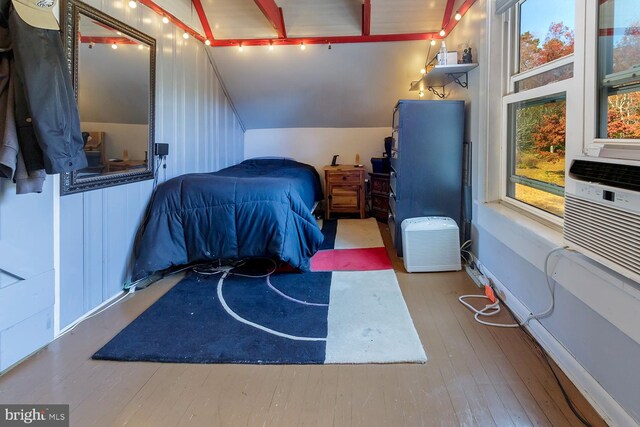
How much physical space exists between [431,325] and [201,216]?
1797 millimetres

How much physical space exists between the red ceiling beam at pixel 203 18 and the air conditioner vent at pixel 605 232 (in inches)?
142

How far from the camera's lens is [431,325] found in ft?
6.64

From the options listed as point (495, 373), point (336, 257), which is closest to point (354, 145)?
point (336, 257)

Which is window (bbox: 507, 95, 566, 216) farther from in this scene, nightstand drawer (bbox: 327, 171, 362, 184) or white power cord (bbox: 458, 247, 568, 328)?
nightstand drawer (bbox: 327, 171, 362, 184)

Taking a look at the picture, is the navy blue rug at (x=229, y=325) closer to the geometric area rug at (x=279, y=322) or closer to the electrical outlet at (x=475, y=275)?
the geometric area rug at (x=279, y=322)

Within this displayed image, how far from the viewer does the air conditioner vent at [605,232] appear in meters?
1.14

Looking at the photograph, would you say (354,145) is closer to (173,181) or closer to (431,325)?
(173,181)

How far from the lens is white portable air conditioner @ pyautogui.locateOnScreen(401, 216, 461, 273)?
284 centimetres

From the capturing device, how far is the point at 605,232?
127 cm

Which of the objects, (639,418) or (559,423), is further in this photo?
(559,423)

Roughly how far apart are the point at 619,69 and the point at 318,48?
3.10 metres

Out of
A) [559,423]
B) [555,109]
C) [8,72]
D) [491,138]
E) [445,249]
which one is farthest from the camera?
[445,249]

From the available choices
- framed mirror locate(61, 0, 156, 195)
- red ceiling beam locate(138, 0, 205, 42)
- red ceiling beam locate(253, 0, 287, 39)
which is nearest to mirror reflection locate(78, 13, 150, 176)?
framed mirror locate(61, 0, 156, 195)

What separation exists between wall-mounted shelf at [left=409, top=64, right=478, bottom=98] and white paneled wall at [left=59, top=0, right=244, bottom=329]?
2.26 metres
